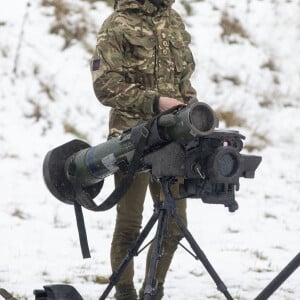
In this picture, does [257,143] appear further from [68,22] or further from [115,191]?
[115,191]

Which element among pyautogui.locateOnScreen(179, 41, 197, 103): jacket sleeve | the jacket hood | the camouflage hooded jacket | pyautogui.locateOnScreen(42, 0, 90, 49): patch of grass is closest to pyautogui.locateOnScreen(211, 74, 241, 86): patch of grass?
pyautogui.locateOnScreen(42, 0, 90, 49): patch of grass

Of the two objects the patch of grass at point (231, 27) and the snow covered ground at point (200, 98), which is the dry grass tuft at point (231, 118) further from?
the patch of grass at point (231, 27)

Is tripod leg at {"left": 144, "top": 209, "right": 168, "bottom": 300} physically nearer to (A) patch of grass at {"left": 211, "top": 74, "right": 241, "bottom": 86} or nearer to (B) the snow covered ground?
(B) the snow covered ground

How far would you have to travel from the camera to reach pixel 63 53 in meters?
10.3

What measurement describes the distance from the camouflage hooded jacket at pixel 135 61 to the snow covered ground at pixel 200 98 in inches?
57.5

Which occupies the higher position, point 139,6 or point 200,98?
point 200,98

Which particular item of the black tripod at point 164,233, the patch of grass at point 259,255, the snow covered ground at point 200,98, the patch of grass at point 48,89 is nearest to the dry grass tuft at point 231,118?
the snow covered ground at point 200,98

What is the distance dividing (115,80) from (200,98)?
674 cm

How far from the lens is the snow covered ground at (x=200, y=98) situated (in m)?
5.37

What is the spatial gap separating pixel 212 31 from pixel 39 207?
19.6 ft

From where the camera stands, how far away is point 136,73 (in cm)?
395

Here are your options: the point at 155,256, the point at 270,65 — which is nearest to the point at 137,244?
the point at 155,256

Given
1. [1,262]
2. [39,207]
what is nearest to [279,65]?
[39,207]

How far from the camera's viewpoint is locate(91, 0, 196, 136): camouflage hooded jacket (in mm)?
3824
